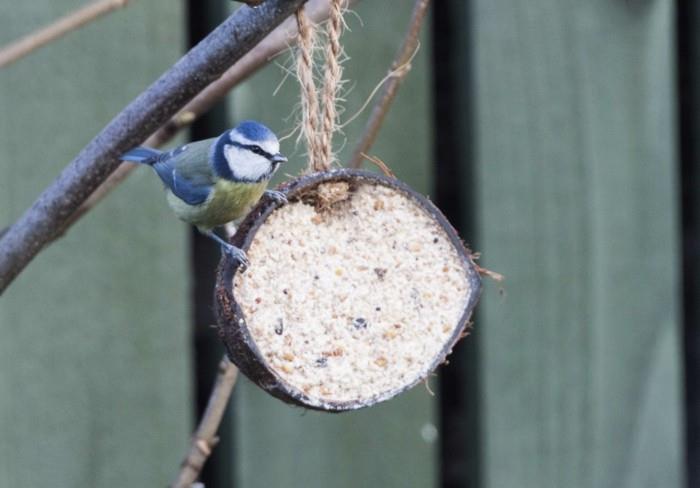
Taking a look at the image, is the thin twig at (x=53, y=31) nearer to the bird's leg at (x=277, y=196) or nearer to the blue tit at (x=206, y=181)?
the blue tit at (x=206, y=181)

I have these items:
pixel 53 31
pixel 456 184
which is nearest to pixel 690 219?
pixel 456 184

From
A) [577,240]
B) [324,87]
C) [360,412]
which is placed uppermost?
[324,87]

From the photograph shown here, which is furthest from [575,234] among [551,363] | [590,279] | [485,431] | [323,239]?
[323,239]

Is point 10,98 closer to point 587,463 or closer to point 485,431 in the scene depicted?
point 485,431

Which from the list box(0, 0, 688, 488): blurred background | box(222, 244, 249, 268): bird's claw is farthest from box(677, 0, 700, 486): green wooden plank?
box(222, 244, 249, 268): bird's claw

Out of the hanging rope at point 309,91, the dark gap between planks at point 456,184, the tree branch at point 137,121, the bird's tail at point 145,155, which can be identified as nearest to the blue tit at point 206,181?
the bird's tail at point 145,155

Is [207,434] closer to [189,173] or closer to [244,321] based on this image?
[244,321]
